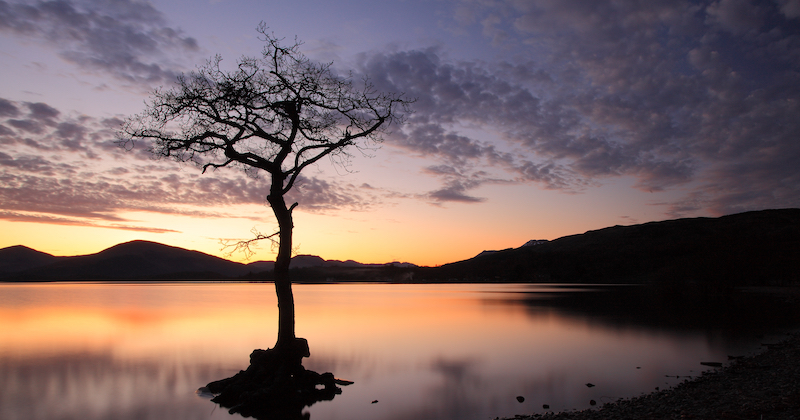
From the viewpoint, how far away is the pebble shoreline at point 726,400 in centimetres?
763

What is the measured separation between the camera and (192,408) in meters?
11.2

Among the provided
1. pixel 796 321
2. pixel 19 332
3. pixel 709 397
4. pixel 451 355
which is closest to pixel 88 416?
pixel 451 355

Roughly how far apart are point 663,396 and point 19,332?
112 ft

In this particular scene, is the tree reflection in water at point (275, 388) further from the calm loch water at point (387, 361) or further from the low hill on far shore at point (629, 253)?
the low hill on far shore at point (629, 253)

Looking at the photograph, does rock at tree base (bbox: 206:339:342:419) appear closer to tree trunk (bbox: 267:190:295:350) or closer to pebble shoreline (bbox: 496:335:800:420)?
tree trunk (bbox: 267:190:295:350)

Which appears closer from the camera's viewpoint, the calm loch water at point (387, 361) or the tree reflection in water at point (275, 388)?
the tree reflection in water at point (275, 388)

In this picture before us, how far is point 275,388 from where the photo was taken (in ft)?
35.6

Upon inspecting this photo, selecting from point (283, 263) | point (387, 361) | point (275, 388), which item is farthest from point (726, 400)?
point (387, 361)

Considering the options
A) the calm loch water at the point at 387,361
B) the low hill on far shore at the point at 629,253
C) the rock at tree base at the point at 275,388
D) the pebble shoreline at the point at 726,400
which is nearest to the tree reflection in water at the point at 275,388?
the rock at tree base at the point at 275,388

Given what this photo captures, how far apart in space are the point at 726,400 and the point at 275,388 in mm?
9909

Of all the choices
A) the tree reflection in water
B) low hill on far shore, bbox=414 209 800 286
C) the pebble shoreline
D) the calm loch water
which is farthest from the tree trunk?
low hill on far shore, bbox=414 209 800 286

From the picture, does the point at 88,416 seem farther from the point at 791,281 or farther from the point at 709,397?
the point at 791,281

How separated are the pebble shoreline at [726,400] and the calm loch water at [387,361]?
1422 millimetres

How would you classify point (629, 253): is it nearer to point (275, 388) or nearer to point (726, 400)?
point (726, 400)
